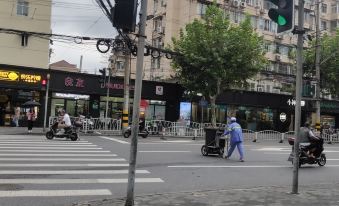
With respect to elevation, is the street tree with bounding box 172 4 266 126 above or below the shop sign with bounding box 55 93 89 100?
above

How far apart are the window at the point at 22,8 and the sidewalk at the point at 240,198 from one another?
3022 centimetres

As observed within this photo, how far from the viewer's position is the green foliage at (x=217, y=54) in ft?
120

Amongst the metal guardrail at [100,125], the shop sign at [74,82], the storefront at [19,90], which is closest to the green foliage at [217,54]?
the shop sign at [74,82]

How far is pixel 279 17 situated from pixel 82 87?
30053 mm

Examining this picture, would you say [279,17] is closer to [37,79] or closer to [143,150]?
[143,150]

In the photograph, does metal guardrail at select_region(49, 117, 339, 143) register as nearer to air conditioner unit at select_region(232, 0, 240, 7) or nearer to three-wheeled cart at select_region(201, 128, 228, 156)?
three-wheeled cart at select_region(201, 128, 228, 156)

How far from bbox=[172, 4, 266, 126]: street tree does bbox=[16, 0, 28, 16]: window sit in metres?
11.4

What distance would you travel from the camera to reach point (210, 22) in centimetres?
3778

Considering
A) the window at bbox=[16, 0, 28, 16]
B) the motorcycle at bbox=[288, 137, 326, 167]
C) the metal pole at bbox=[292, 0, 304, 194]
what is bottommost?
the motorcycle at bbox=[288, 137, 326, 167]

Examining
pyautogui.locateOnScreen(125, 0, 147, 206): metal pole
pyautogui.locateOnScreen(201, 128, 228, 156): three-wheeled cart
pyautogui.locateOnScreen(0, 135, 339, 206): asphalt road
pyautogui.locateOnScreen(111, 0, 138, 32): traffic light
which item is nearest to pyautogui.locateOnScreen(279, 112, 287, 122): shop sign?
pyautogui.locateOnScreen(0, 135, 339, 206): asphalt road

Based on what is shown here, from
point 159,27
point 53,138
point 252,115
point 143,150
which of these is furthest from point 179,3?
point 143,150

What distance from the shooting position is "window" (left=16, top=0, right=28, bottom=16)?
37.0m

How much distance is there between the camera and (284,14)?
966 centimetres

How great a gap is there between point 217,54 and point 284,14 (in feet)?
86.8
